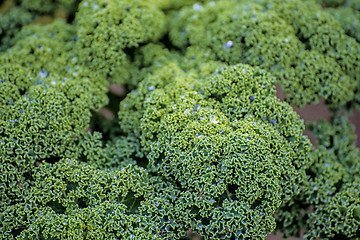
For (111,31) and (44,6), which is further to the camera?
(44,6)

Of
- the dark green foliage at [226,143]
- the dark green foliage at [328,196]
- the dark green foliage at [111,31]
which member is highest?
the dark green foliage at [111,31]

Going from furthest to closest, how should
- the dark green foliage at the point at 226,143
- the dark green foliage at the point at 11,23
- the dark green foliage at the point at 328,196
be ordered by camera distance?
the dark green foliage at the point at 11,23 → the dark green foliage at the point at 328,196 → the dark green foliage at the point at 226,143

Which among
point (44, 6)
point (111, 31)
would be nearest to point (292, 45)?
point (111, 31)

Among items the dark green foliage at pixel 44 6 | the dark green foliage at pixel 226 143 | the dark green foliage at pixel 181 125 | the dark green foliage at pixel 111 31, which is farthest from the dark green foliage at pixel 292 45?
the dark green foliage at pixel 44 6

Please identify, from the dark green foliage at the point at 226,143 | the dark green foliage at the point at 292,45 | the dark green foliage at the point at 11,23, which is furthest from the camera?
the dark green foliage at the point at 11,23

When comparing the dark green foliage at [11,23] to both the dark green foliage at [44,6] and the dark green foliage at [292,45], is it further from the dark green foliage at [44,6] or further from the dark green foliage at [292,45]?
the dark green foliage at [292,45]

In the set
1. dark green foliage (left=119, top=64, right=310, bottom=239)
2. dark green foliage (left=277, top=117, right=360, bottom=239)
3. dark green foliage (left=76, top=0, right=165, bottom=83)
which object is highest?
dark green foliage (left=76, top=0, right=165, bottom=83)

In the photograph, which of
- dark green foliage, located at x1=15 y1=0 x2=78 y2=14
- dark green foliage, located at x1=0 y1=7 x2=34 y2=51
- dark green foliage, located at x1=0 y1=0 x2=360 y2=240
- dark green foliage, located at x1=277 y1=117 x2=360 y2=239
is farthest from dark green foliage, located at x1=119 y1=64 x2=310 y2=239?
dark green foliage, located at x1=0 y1=7 x2=34 y2=51

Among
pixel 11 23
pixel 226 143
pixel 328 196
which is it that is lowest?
pixel 328 196

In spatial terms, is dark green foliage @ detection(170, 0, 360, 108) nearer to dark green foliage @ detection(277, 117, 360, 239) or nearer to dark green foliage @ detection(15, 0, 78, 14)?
dark green foliage @ detection(277, 117, 360, 239)

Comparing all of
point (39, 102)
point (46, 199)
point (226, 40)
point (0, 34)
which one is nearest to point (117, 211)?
point (46, 199)

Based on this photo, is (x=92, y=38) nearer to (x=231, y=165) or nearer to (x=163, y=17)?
(x=163, y=17)

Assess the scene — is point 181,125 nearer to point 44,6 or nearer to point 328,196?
point 328,196
